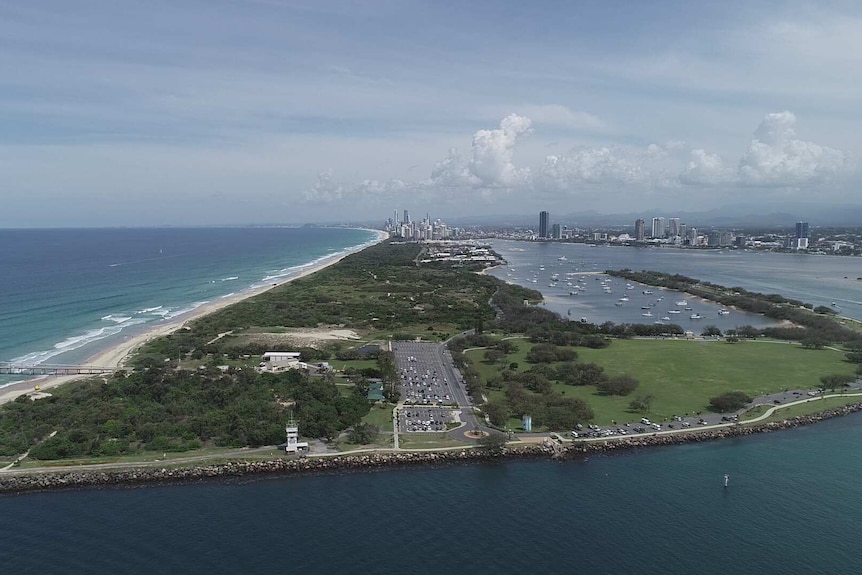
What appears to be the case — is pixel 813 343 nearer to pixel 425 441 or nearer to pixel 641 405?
pixel 641 405

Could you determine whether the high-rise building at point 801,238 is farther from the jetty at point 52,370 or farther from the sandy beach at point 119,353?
the jetty at point 52,370

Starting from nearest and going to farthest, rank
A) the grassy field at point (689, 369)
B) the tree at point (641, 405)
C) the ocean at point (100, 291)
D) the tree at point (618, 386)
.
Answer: the tree at point (641, 405) → the grassy field at point (689, 369) → the tree at point (618, 386) → the ocean at point (100, 291)

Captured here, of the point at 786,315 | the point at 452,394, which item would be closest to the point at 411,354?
the point at 452,394

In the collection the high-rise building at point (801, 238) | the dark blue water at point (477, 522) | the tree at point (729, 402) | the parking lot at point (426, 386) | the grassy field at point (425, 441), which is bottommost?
the dark blue water at point (477, 522)

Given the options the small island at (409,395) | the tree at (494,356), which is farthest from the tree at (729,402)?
the tree at (494,356)

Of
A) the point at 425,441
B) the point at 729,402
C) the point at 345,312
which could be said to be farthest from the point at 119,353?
the point at 729,402

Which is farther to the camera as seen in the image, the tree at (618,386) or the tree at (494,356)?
the tree at (494,356)

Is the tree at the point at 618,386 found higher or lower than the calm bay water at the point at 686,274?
lower

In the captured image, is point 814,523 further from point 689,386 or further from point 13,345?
point 13,345
